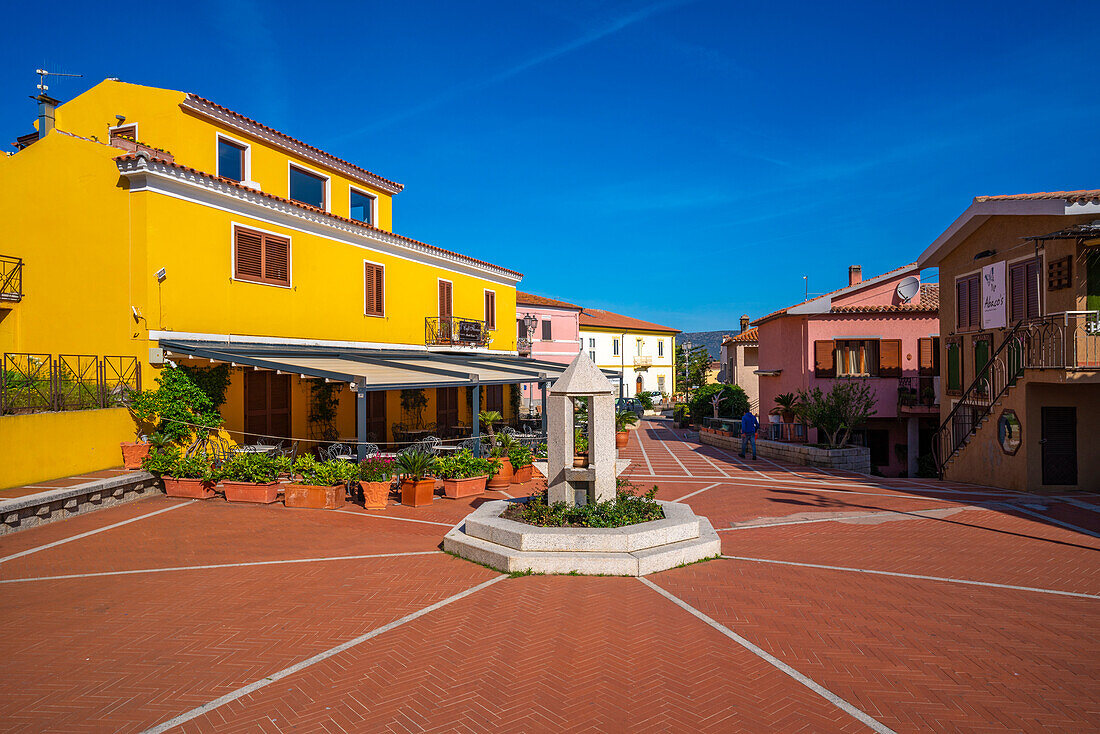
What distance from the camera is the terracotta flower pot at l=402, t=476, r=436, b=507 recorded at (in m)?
11.4

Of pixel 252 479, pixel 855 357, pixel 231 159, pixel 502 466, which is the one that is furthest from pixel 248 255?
pixel 855 357

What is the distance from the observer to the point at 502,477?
13.2m

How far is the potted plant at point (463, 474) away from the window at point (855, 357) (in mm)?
15801

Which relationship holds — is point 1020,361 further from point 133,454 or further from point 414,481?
point 133,454

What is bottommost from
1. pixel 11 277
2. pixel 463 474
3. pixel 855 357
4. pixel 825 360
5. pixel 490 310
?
pixel 463 474

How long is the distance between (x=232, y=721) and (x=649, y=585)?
14.4 feet

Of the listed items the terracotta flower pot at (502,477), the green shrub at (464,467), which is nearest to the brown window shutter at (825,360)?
the terracotta flower pot at (502,477)

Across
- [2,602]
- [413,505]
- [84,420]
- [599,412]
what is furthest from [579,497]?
[84,420]

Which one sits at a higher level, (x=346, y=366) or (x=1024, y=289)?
(x=1024, y=289)

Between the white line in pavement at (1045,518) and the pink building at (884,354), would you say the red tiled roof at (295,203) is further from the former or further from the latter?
the white line in pavement at (1045,518)

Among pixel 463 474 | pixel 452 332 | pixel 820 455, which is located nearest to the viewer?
pixel 463 474

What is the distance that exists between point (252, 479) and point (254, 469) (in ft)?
0.72

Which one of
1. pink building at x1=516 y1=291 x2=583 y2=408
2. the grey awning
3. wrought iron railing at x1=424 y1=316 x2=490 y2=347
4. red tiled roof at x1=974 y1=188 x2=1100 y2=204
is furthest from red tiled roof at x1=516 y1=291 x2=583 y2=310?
red tiled roof at x1=974 y1=188 x2=1100 y2=204

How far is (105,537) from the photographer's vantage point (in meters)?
8.90
